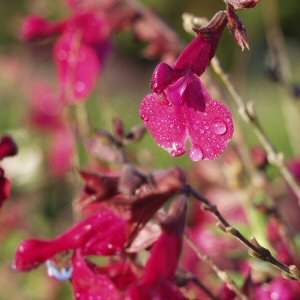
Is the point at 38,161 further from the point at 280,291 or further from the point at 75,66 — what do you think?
the point at 280,291

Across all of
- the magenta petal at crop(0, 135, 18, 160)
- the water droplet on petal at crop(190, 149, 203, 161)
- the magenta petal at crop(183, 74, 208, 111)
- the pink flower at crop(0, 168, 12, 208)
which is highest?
the magenta petal at crop(183, 74, 208, 111)

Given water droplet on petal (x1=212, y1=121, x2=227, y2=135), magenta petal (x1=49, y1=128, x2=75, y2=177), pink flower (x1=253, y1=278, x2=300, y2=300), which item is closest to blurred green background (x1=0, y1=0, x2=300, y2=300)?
magenta petal (x1=49, y1=128, x2=75, y2=177)

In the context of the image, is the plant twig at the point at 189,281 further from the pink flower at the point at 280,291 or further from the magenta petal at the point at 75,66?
the magenta petal at the point at 75,66

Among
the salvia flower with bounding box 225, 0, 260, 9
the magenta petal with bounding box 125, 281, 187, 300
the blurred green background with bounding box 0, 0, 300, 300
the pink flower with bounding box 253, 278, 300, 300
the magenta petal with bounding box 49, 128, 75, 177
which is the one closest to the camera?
the salvia flower with bounding box 225, 0, 260, 9

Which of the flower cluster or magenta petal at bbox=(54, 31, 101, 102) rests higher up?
the flower cluster

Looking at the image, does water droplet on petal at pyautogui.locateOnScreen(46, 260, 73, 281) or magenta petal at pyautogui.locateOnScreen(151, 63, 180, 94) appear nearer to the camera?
magenta petal at pyautogui.locateOnScreen(151, 63, 180, 94)

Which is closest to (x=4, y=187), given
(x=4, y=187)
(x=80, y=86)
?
(x=4, y=187)

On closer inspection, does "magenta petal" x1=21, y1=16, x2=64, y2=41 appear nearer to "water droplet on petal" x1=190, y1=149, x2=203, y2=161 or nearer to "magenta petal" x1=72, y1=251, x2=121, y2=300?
"magenta petal" x1=72, y1=251, x2=121, y2=300
